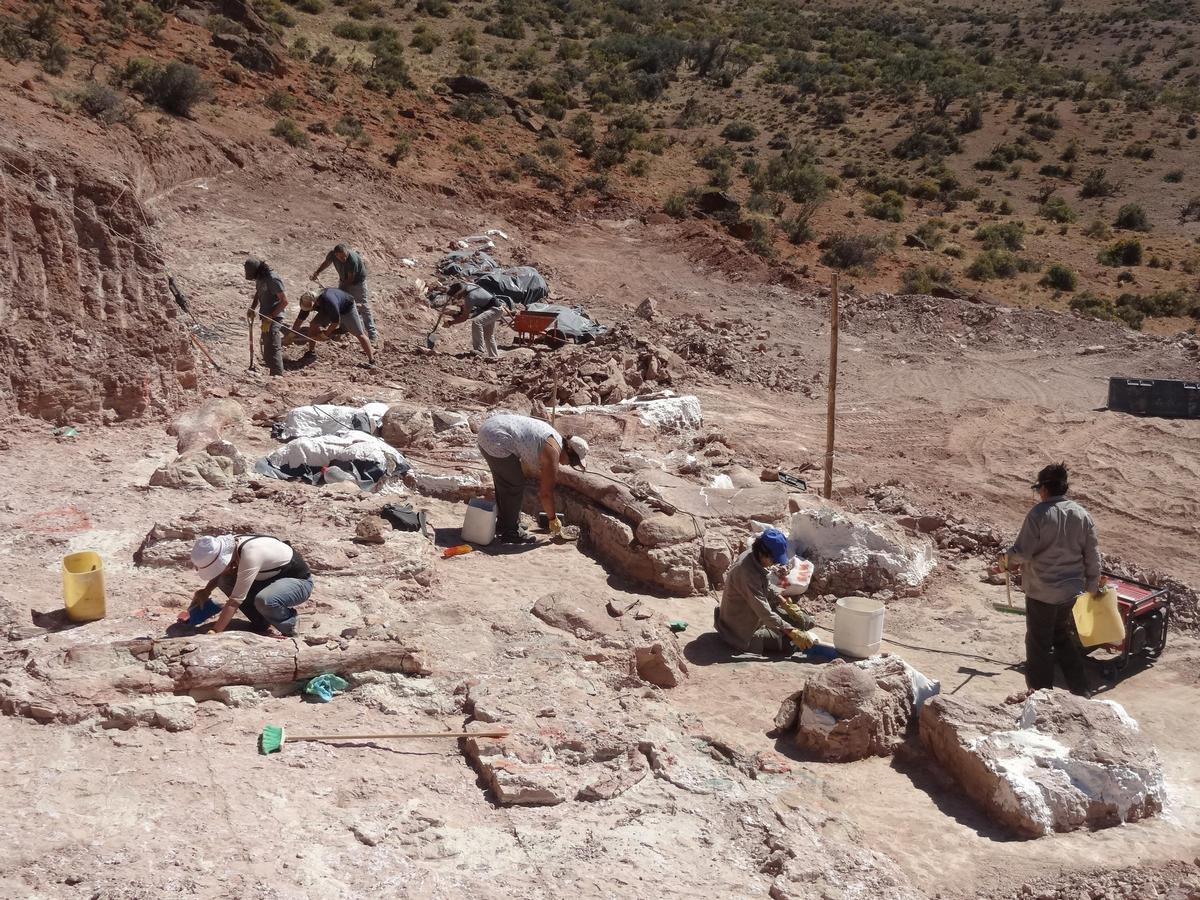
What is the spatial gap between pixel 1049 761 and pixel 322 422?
6.80 meters

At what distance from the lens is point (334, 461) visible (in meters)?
8.66

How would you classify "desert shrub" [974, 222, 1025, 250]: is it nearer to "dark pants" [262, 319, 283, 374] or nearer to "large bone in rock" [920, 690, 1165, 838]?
"dark pants" [262, 319, 283, 374]

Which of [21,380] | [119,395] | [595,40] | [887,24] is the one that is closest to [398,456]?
[119,395]

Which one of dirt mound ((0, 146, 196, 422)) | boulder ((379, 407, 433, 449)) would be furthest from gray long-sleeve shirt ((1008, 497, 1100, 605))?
dirt mound ((0, 146, 196, 422))

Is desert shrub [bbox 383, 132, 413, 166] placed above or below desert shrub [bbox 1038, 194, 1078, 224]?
above

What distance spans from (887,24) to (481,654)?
2019 inches

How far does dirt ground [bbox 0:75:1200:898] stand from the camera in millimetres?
4012

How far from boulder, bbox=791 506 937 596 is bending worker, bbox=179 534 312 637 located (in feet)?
14.1

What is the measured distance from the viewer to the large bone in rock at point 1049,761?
4.72 m

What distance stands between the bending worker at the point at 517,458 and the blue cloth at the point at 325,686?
2.80 metres

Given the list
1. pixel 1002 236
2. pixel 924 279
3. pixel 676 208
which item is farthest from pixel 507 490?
pixel 1002 236

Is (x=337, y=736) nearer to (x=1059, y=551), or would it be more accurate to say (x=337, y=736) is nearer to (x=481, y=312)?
(x=1059, y=551)

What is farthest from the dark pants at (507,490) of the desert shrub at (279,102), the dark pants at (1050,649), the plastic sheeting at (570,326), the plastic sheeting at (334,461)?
the desert shrub at (279,102)

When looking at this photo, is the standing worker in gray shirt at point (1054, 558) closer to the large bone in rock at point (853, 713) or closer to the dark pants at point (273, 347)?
the large bone in rock at point (853, 713)
